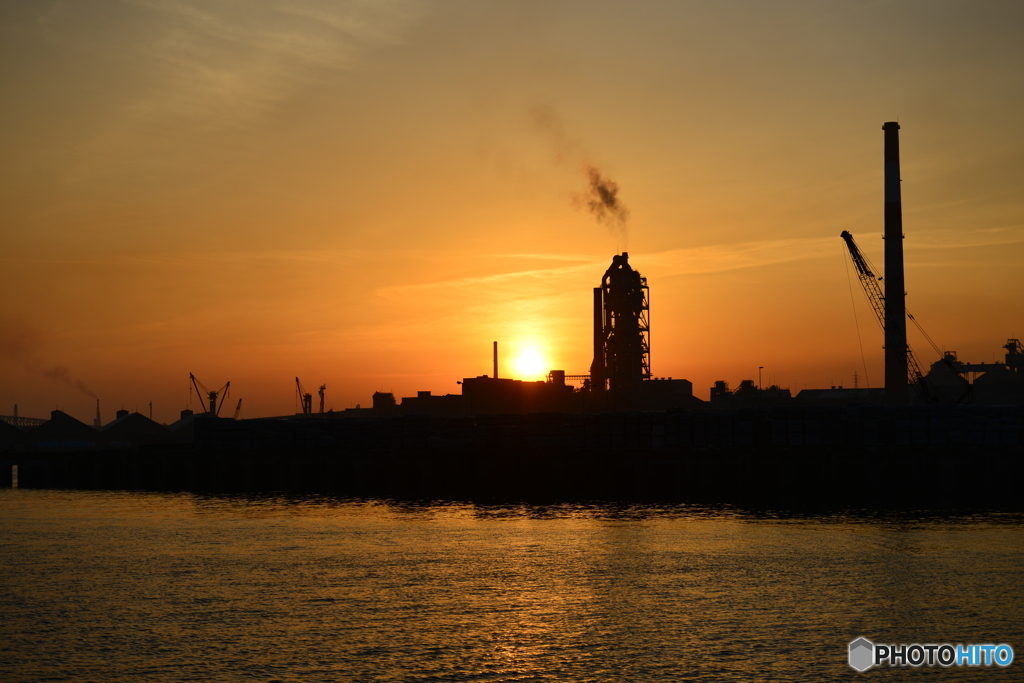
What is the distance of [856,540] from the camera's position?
47.7 metres

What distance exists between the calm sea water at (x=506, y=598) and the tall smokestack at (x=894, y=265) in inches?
2090

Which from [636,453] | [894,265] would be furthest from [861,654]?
[894,265]

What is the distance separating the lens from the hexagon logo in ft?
84.5

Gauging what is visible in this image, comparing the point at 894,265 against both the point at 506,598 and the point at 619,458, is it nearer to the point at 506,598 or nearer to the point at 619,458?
the point at 619,458

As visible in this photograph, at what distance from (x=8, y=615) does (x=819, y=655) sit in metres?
25.5

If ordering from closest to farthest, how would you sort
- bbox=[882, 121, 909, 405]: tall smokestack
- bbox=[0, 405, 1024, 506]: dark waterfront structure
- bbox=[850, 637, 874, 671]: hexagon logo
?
1. bbox=[850, 637, 874, 671]: hexagon logo
2. bbox=[0, 405, 1024, 506]: dark waterfront structure
3. bbox=[882, 121, 909, 405]: tall smokestack

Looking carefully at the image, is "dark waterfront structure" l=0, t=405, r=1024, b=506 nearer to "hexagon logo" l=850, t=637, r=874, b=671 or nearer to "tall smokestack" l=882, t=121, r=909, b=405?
"tall smokestack" l=882, t=121, r=909, b=405

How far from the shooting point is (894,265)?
106062mm

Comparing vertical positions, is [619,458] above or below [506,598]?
above

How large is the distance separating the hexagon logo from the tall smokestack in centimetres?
8499

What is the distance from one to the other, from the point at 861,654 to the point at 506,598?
12.5 meters

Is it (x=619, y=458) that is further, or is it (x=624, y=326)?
(x=624, y=326)

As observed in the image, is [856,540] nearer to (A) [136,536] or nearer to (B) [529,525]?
(B) [529,525]

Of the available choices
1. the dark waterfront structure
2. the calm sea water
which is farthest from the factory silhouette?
the calm sea water
